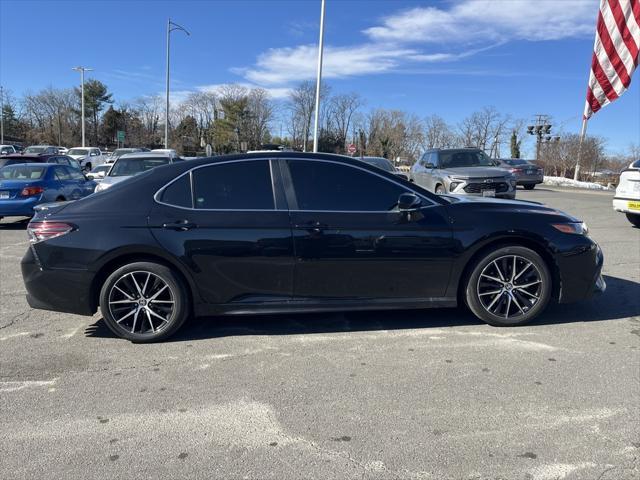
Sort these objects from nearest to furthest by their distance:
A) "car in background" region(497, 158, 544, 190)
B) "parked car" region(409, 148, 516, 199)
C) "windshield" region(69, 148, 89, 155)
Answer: "parked car" region(409, 148, 516, 199), "car in background" region(497, 158, 544, 190), "windshield" region(69, 148, 89, 155)

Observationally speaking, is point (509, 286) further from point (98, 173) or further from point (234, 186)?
point (98, 173)

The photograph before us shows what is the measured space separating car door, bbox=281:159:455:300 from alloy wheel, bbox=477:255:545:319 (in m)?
0.42

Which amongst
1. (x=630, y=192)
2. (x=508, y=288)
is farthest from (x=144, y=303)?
(x=630, y=192)

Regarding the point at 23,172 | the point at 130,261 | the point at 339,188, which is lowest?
the point at 130,261

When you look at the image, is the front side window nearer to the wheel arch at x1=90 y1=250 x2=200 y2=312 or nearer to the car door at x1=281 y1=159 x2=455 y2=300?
the car door at x1=281 y1=159 x2=455 y2=300

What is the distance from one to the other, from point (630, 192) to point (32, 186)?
13101mm

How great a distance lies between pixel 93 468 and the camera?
8.24ft

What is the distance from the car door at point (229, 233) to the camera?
4.07 meters

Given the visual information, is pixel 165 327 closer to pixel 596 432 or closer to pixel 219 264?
pixel 219 264

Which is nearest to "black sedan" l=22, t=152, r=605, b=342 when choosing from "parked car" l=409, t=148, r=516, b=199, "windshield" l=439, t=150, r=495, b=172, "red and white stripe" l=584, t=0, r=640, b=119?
"parked car" l=409, t=148, r=516, b=199

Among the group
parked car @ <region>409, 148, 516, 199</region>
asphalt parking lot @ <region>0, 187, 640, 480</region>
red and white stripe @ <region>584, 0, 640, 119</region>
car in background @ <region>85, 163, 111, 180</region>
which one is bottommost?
asphalt parking lot @ <region>0, 187, 640, 480</region>

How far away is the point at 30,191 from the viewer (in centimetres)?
1066

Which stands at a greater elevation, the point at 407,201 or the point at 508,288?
the point at 407,201

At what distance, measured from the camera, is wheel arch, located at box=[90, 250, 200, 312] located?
4070 millimetres
